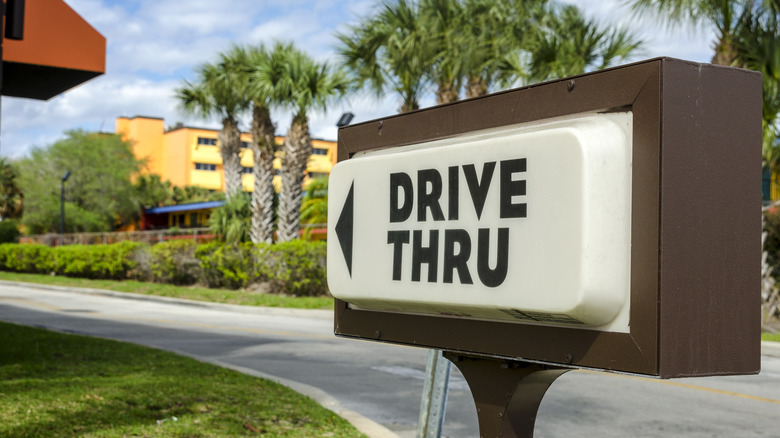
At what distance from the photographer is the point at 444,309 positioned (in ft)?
5.32

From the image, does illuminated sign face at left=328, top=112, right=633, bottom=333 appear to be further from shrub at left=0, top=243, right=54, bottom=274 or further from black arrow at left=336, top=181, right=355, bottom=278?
shrub at left=0, top=243, right=54, bottom=274

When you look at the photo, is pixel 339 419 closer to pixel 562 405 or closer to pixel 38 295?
pixel 562 405

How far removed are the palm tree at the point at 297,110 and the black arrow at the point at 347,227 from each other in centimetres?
2187

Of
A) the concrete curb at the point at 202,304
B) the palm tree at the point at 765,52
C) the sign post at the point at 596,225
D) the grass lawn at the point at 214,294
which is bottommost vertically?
the concrete curb at the point at 202,304

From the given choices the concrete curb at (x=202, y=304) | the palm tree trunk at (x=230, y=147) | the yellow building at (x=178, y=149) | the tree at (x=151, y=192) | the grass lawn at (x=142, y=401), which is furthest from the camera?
the yellow building at (x=178, y=149)

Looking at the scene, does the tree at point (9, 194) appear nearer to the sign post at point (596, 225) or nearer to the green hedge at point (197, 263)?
the green hedge at point (197, 263)

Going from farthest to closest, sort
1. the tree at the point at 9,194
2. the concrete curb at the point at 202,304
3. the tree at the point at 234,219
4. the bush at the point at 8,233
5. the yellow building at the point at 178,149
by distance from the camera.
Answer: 1. the yellow building at the point at 178,149
2. the tree at the point at 9,194
3. the bush at the point at 8,233
4. the tree at the point at 234,219
5. the concrete curb at the point at 202,304

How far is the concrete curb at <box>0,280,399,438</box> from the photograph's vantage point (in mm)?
6016

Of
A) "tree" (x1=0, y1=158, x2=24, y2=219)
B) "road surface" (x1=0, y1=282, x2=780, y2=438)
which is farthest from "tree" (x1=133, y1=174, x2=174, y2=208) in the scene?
"road surface" (x1=0, y1=282, x2=780, y2=438)

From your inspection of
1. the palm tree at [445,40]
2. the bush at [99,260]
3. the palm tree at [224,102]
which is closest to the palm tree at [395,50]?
the palm tree at [445,40]

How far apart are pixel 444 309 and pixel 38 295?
26.2 meters

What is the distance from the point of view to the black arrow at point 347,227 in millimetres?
1862

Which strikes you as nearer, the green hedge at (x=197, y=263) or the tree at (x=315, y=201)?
the green hedge at (x=197, y=263)

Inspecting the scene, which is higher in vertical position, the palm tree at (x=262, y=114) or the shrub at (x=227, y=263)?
the palm tree at (x=262, y=114)
